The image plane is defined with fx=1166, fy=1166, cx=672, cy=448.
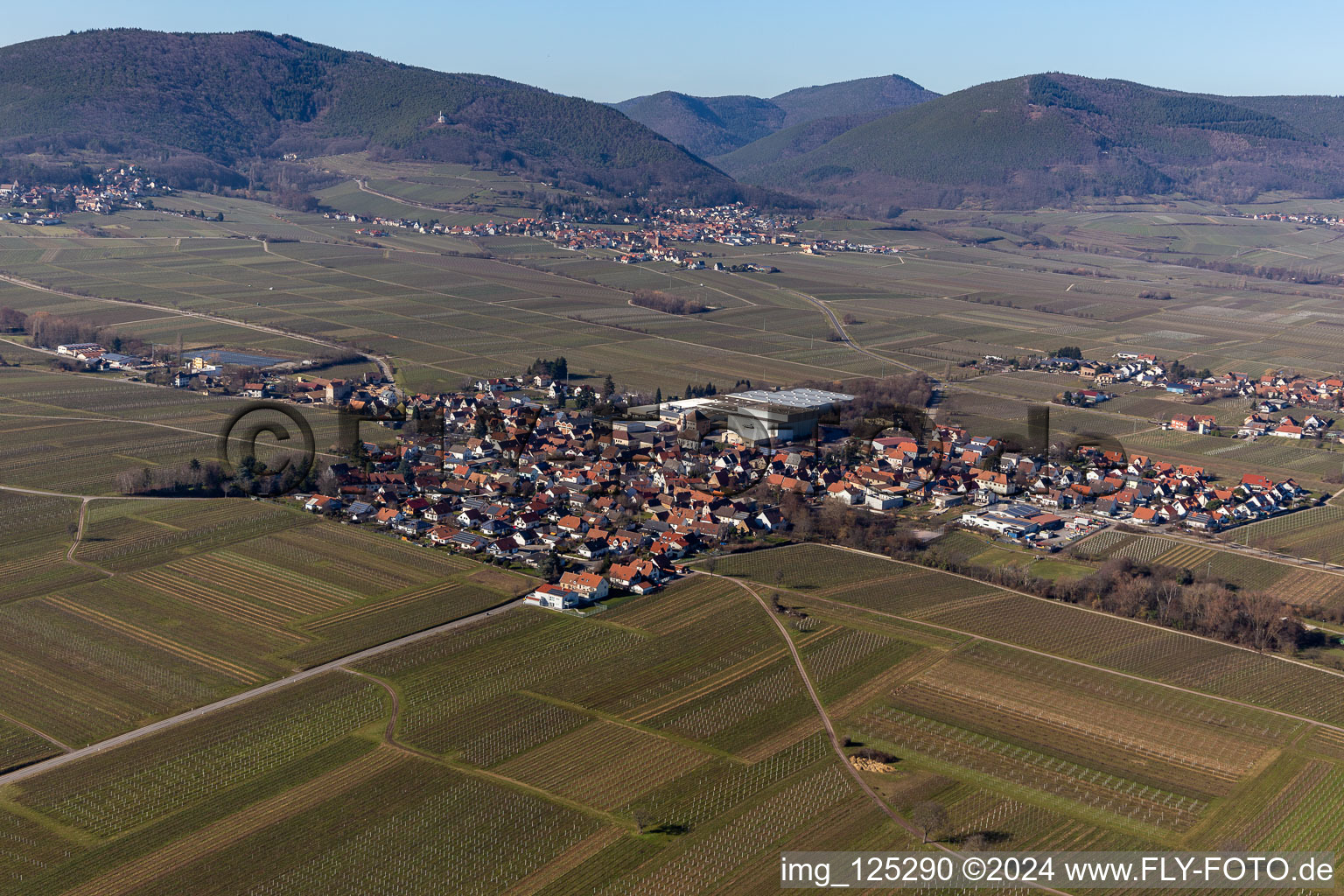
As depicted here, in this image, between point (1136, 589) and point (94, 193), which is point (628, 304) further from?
point (94, 193)

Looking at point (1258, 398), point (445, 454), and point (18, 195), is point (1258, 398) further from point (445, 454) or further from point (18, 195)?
point (18, 195)

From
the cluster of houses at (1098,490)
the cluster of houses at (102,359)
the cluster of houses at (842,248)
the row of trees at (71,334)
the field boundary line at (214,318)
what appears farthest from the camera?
the cluster of houses at (842,248)

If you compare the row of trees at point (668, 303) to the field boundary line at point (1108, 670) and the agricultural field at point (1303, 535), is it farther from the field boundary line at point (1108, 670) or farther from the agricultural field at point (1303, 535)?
the field boundary line at point (1108, 670)

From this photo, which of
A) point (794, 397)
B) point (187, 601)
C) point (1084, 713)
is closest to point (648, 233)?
point (794, 397)

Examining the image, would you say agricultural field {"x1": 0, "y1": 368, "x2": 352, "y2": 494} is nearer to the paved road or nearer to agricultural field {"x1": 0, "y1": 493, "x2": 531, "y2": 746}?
agricultural field {"x1": 0, "y1": 493, "x2": 531, "y2": 746}

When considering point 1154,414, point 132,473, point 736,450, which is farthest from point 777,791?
point 1154,414

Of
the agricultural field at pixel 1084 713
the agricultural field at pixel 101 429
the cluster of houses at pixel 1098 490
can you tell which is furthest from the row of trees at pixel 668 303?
the agricultural field at pixel 1084 713
